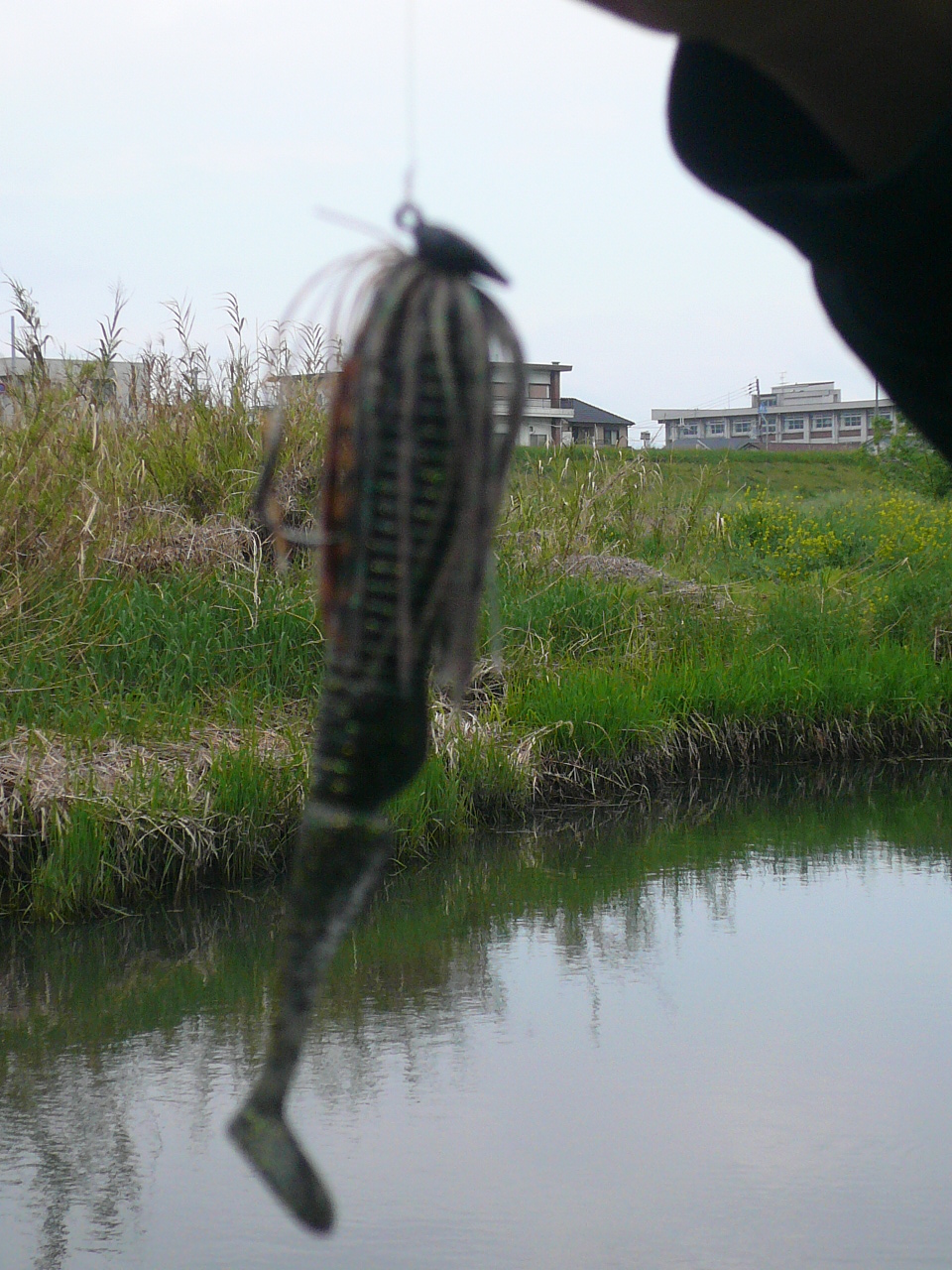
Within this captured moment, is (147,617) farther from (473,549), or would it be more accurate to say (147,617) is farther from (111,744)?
(473,549)

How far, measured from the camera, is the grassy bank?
225 inches

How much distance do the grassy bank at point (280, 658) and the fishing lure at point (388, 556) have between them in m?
3.94

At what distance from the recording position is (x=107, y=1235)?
140 inches

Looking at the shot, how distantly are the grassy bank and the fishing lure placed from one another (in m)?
3.94

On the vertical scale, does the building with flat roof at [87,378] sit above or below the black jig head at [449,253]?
above

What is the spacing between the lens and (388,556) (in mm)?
477

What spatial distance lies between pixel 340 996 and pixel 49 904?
1.30 metres

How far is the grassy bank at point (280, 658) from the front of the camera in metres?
5.72

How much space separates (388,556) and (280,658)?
21.4 feet

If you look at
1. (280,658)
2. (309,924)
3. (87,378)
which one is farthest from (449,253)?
(280,658)

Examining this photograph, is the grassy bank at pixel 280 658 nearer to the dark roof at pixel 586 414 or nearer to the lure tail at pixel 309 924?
the dark roof at pixel 586 414

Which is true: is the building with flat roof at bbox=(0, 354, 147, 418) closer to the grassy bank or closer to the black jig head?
the grassy bank

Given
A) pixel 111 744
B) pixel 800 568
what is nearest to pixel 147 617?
pixel 111 744

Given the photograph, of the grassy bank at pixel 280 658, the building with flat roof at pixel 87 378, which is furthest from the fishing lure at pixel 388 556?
the building with flat roof at pixel 87 378
